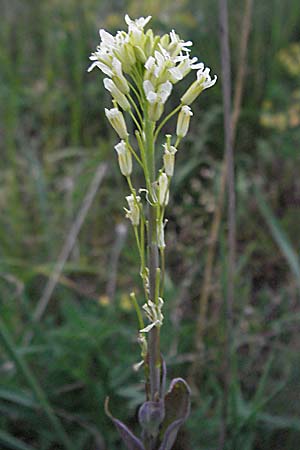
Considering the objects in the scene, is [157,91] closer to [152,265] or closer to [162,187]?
[162,187]

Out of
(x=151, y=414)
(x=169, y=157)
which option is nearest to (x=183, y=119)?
(x=169, y=157)

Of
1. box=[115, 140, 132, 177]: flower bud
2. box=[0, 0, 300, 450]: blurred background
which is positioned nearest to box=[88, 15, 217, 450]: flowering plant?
box=[115, 140, 132, 177]: flower bud

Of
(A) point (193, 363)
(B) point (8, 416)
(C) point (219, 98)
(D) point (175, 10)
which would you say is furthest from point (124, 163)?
(D) point (175, 10)

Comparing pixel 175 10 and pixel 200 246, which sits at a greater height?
pixel 175 10

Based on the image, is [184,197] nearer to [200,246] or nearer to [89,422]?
[200,246]

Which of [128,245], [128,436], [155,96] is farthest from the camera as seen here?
[128,245]

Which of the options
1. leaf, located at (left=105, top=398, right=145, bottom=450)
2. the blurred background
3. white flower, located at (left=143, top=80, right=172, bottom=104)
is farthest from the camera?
the blurred background

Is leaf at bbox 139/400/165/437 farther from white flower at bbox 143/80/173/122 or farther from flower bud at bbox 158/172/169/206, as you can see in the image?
white flower at bbox 143/80/173/122
